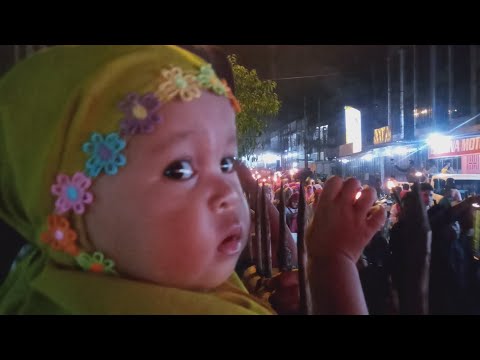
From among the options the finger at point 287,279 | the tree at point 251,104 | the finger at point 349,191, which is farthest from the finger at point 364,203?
the tree at point 251,104

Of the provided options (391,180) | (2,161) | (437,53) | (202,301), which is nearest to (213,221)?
(202,301)

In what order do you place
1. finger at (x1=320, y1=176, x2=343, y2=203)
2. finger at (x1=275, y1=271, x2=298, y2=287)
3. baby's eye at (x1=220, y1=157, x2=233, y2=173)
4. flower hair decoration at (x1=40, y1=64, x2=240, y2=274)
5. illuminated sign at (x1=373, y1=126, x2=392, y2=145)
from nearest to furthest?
flower hair decoration at (x1=40, y1=64, x2=240, y2=274)
baby's eye at (x1=220, y1=157, x2=233, y2=173)
finger at (x1=320, y1=176, x2=343, y2=203)
finger at (x1=275, y1=271, x2=298, y2=287)
illuminated sign at (x1=373, y1=126, x2=392, y2=145)

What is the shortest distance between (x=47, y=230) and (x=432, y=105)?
1.56 metres

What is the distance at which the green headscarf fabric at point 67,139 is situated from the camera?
996 mm

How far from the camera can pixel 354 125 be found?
1.57 meters

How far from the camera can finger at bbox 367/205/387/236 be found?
1.21 meters

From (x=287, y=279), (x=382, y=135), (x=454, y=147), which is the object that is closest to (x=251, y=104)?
(x=382, y=135)

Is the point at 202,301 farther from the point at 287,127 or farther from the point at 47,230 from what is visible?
the point at 287,127

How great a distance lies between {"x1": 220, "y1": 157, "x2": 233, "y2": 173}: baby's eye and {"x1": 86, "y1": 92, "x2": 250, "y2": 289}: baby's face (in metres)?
0.03

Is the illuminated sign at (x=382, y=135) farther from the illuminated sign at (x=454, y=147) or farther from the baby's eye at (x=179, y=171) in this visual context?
the baby's eye at (x=179, y=171)

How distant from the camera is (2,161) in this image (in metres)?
1.09

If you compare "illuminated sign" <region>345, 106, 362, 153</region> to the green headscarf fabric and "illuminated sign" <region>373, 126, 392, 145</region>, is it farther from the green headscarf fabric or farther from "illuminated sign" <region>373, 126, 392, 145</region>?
the green headscarf fabric

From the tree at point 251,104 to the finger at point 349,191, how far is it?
396mm

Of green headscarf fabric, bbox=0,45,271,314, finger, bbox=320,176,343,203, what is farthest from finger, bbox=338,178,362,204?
green headscarf fabric, bbox=0,45,271,314
